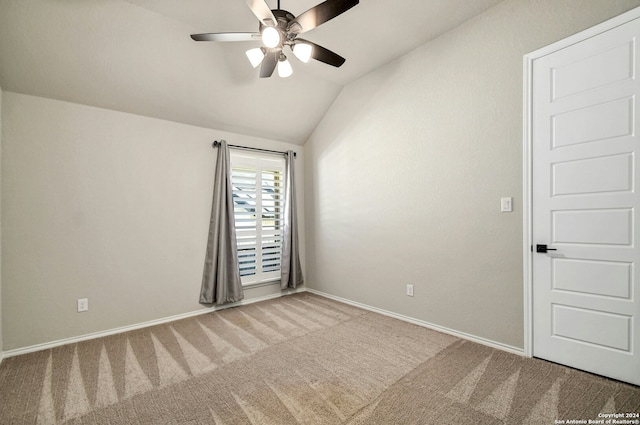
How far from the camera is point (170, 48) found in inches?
107

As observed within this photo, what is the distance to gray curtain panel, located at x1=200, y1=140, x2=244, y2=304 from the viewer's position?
3557 millimetres

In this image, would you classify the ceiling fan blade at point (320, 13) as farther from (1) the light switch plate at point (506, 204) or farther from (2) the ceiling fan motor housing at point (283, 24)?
→ (1) the light switch plate at point (506, 204)

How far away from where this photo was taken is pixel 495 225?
2.45 m

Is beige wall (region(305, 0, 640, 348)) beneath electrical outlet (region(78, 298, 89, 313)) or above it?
above

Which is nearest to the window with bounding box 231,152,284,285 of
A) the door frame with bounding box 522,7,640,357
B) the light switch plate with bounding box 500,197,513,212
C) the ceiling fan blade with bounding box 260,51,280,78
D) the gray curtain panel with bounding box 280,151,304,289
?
the gray curtain panel with bounding box 280,151,304,289

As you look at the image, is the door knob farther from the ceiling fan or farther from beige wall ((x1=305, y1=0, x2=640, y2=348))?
the ceiling fan

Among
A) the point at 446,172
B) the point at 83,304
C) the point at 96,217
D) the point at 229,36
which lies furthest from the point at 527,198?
the point at 83,304

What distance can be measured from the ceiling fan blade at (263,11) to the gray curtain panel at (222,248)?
205cm

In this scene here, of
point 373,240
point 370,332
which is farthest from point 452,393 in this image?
point 373,240

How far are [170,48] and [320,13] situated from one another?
5.90 ft

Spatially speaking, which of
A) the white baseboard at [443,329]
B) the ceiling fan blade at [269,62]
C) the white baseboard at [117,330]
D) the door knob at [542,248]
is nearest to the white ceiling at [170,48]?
the ceiling fan blade at [269,62]

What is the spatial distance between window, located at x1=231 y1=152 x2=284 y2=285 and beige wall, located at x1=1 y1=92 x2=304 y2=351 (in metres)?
0.42

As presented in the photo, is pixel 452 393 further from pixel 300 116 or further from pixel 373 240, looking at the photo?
pixel 300 116

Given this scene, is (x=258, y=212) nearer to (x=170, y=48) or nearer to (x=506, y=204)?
(x=170, y=48)
